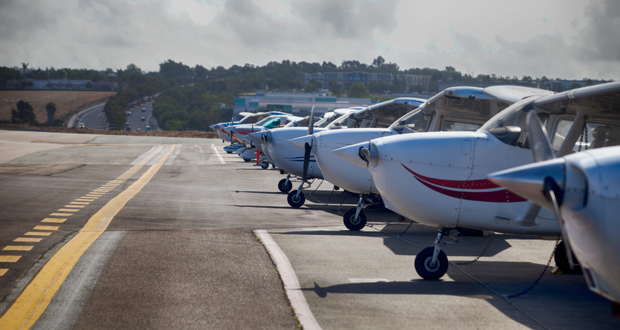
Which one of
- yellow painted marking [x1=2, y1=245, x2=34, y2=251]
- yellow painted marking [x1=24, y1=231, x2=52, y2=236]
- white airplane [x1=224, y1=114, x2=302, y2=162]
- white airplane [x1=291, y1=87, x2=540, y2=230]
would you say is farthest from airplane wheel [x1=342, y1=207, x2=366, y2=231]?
white airplane [x1=224, y1=114, x2=302, y2=162]

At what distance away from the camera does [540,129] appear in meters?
5.01

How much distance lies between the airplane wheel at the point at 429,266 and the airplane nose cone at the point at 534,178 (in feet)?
9.67

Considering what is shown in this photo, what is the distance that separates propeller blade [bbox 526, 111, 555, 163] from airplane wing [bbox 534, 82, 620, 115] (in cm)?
72

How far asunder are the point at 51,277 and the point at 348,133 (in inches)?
252

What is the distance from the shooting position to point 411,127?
1004 cm

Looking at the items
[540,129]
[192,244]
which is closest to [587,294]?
[540,129]

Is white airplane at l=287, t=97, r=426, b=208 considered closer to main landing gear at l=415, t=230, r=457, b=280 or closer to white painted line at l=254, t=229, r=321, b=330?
white painted line at l=254, t=229, r=321, b=330

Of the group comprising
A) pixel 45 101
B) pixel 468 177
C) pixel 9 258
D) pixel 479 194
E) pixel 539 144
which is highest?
pixel 539 144

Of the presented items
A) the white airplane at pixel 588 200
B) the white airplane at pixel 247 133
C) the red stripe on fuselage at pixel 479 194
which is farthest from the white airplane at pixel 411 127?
the white airplane at pixel 247 133

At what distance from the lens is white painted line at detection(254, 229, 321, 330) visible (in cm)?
470

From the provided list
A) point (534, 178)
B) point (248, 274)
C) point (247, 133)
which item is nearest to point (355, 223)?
point (248, 274)

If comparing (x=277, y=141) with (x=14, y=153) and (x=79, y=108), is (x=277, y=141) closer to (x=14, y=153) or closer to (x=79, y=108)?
(x=14, y=153)

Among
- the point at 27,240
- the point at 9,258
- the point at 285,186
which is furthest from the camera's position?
the point at 285,186

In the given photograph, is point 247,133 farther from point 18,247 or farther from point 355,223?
point 18,247
